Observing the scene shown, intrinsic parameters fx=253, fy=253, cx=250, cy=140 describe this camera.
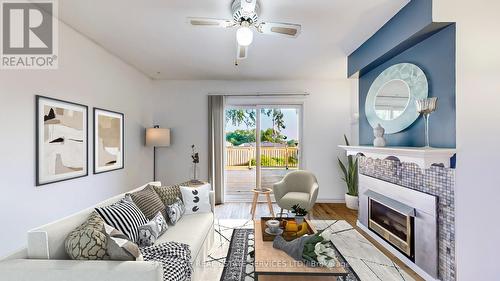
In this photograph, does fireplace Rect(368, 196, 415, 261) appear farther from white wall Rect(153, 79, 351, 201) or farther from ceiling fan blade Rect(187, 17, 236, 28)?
ceiling fan blade Rect(187, 17, 236, 28)

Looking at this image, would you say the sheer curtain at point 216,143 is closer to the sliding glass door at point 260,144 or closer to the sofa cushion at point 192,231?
the sliding glass door at point 260,144

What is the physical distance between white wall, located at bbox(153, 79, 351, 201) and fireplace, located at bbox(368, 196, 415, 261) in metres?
1.83

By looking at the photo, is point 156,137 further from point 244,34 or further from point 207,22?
point 244,34

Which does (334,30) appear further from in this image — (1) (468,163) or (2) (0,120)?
(2) (0,120)

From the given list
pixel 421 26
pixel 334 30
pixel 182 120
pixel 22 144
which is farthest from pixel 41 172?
pixel 421 26

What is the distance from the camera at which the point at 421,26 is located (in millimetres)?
2201

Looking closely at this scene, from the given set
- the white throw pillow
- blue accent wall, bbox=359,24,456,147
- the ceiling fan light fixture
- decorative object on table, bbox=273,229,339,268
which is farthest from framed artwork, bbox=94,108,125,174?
blue accent wall, bbox=359,24,456,147

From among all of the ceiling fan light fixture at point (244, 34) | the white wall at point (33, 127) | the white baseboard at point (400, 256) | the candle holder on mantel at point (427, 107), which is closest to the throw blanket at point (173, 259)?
the white wall at point (33, 127)

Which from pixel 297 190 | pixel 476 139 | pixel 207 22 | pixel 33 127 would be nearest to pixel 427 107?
pixel 476 139

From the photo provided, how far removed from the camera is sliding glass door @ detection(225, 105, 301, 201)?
5.35 metres

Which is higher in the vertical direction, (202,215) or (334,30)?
(334,30)

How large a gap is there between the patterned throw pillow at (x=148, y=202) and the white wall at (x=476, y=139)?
267 centimetres

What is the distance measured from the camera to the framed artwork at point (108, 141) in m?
3.35

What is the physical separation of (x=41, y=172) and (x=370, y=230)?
3.88 m
